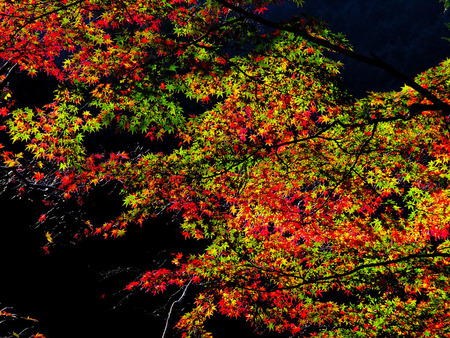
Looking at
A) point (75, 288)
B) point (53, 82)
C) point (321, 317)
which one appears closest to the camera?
point (321, 317)

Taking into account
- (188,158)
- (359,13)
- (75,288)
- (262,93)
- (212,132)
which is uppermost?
(359,13)

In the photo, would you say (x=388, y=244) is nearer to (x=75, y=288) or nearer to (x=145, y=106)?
(x=145, y=106)

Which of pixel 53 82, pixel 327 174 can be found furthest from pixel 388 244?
pixel 53 82

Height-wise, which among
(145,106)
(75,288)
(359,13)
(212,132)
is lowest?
(75,288)

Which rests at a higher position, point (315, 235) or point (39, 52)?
point (39, 52)

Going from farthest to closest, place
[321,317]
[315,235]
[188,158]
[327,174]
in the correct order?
1. [321,317]
2. [315,235]
3. [188,158]
4. [327,174]

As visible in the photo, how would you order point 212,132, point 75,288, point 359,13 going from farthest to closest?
point 359,13
point 75,288
point 212,132

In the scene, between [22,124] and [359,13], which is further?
[359,13]

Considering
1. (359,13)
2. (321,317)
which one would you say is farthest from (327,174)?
(359,13)

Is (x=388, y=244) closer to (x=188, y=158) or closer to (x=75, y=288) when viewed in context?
(x=188, y=158)
